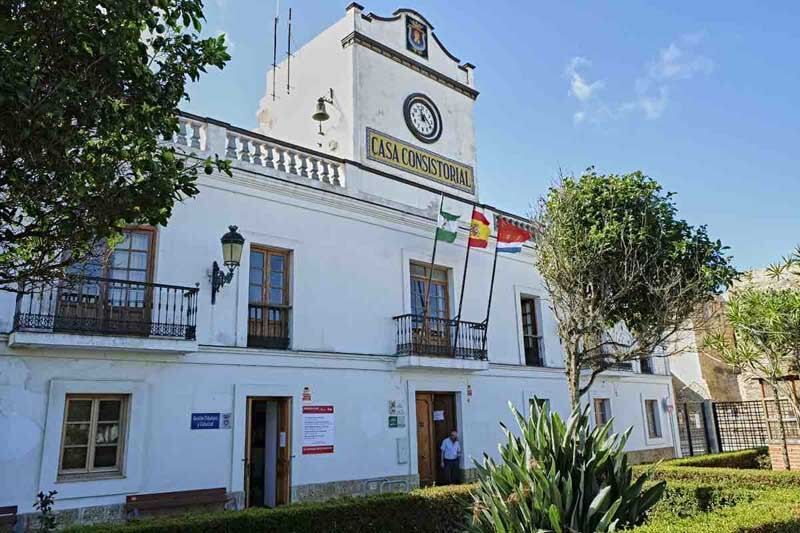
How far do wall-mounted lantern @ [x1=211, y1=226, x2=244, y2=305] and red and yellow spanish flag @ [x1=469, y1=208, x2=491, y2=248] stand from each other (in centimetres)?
507

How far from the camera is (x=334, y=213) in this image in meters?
11.8

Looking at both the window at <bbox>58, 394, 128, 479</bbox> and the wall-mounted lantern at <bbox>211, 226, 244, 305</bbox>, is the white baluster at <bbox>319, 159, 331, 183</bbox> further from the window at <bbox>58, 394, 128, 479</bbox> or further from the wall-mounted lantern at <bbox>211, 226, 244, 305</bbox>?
the window at <bbox>58, 394, 128, 479</bbox>

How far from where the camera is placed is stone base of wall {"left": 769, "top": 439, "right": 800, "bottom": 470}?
40.8 feet

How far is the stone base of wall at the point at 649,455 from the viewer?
1677cm

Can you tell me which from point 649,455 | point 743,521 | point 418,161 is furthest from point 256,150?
point 649,455

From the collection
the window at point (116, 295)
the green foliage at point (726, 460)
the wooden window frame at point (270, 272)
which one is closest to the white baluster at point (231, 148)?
the wooden window frame at point (270, 272)

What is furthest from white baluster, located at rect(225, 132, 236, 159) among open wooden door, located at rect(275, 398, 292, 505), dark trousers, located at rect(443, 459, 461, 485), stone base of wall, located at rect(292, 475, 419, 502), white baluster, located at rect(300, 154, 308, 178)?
dark trousers, located at rect(443, 459, 461, 485)

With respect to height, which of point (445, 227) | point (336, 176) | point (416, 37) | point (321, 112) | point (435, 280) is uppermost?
point (416, 37)

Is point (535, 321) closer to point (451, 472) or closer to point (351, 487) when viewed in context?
point (451, 472)

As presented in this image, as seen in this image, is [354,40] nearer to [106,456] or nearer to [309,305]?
[309,305]

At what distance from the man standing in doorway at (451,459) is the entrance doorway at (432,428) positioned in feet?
0.83

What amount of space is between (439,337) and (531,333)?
3692 millimetres

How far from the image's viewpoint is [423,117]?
15.2m

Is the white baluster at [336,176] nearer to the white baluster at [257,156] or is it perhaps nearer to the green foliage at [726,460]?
the white baluster at [257,156]
